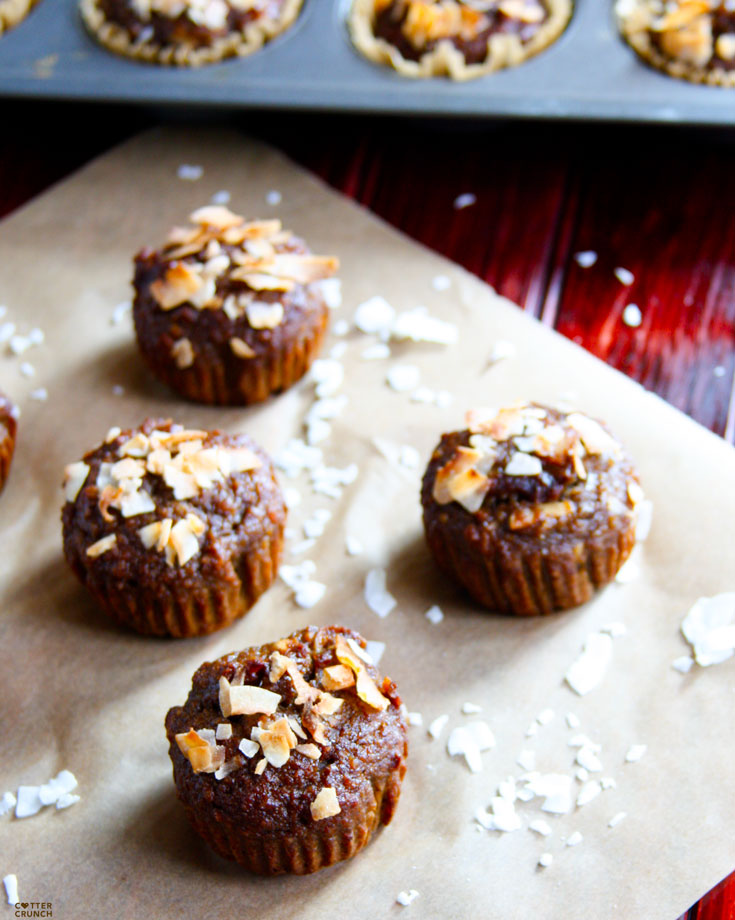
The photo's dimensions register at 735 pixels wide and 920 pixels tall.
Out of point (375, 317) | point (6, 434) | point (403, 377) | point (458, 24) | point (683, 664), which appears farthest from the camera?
point (458, 24)

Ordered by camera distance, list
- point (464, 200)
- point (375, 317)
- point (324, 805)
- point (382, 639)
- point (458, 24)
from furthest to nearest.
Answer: point (464, 200) < point (458, 24) < point (375, 317) < point (382, 639) < point (324, 805)

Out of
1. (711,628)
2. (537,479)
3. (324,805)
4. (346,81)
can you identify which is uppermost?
(346,81)

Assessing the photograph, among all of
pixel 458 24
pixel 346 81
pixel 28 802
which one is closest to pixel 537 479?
pixel 28 802

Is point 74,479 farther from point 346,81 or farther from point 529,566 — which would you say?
→ point 346,81

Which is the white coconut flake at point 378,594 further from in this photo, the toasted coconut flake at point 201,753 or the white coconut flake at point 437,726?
the toasted coconut flake at point 201,753

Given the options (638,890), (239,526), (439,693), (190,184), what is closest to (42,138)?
(190,184)

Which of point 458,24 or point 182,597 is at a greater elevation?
point 458,24

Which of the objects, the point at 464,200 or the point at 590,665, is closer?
the point at 590,665
